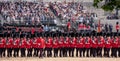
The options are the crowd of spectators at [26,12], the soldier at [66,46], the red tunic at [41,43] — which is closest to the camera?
the red tunic at [41,43]

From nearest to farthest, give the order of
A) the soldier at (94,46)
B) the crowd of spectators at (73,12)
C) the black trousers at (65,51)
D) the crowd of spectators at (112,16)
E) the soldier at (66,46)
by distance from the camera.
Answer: the soldier at (66,46)
the soldier at (94,46)
the black trousers at (65,51)
the crowd of spectators at (73,12)
the crowd of spectators at (112,16)

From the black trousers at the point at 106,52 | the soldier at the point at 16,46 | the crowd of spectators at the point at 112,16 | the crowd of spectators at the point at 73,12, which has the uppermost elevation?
the crowd of spectators at the point at 73,12

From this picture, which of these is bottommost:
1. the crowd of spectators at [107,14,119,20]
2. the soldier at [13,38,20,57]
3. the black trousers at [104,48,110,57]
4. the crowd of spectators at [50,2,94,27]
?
the black trousers at [104,48,110,57]

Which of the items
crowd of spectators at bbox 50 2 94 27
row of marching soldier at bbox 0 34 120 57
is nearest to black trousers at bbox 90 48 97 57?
row of marching soldier at bbox 0 34 120 57

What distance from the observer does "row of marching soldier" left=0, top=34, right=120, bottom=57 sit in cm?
2797

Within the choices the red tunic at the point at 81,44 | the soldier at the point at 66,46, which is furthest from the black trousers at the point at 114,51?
the soldier at the point at 66,46

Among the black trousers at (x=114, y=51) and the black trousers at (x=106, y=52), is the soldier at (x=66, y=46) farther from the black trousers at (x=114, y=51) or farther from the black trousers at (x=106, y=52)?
the black trousers at (x=114, y=51)

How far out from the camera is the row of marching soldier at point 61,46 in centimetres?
2797

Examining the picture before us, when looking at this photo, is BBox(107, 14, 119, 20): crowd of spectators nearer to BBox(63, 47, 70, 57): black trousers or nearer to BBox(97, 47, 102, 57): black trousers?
BBox(97, 47, 102, 57): black trousers

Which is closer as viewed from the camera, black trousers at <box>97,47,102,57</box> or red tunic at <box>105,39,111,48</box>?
red tunic at <box>105,39,111,48</box>

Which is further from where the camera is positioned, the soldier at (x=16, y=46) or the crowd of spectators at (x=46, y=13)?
the crowd of spectators at (x=46, y=13)

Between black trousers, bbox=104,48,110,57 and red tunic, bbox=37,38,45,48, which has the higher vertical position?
red tunic, bbox=37,38,45,48

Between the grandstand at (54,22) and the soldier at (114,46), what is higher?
the grandstand at (54,22)

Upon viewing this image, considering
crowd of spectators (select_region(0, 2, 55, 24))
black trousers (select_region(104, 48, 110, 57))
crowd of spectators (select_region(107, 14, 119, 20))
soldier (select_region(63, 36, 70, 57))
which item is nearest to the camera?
soldier (select_region(63, 36, 70, 57))
